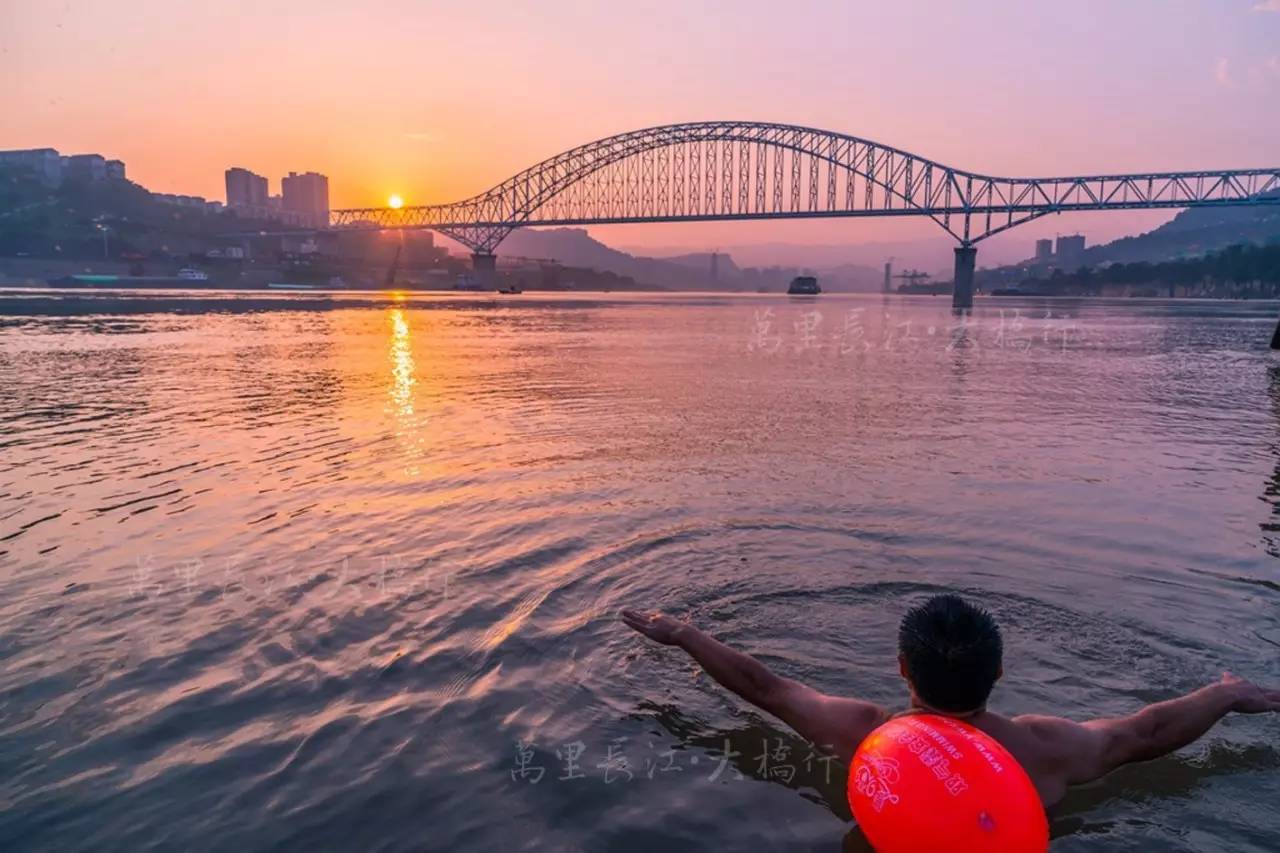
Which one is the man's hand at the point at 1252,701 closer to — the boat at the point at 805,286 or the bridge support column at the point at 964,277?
the bridge support column at the point at 964,277

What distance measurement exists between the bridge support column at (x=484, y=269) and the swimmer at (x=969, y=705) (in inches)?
5894

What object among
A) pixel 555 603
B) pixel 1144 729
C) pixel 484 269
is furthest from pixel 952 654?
pixel 484 269

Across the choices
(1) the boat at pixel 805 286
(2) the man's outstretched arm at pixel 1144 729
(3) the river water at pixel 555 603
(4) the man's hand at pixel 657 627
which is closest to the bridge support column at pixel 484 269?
(1) the boat at pixel 805 286

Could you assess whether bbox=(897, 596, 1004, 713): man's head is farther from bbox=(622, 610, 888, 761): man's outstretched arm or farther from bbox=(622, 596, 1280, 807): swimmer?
bbox=(622, 610, 888, 761): man's outstretched arm

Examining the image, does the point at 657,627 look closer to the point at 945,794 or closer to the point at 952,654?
the point at 952,654

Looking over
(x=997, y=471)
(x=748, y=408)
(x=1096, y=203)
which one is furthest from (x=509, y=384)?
(x=1096, y=203)

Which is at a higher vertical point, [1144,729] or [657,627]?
[657,627]

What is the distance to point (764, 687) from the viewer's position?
12.2 ft

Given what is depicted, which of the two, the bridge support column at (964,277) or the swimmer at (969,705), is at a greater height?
the bridge support column at (964,277)

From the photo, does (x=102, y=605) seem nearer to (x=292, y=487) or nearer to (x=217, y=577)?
A: (x=217, y=577)

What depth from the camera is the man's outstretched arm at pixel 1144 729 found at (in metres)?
3.37

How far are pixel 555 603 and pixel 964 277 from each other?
11113cm

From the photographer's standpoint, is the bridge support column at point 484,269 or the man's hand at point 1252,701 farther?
the bridge support column at point 484,269

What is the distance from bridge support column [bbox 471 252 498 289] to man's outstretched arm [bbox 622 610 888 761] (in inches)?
5890
